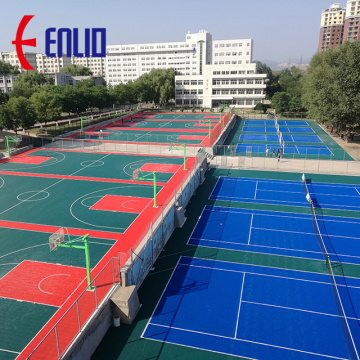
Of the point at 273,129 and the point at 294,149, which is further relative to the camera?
the point at 273,129

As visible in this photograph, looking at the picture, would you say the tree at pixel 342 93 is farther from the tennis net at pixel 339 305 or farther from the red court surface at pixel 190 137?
the tennis net at pixel 339 305

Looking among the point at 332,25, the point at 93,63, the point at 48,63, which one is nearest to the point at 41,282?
the point at 48,63

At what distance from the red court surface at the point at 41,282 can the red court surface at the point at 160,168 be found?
18609mm

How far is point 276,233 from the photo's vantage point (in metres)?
21.6

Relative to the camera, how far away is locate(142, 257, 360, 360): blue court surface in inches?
500

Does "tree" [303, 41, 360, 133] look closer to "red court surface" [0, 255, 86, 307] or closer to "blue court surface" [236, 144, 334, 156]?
"blue court surface" [236, 144, 334, 156]

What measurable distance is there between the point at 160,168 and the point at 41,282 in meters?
20.9

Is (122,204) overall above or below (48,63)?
below

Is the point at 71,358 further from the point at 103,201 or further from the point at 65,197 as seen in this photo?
the point at 65,197

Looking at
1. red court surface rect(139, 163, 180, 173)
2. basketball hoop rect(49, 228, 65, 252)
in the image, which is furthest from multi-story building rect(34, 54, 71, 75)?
basketball hoop rect(49, 228, 65, 252)

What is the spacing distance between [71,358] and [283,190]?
889 inches

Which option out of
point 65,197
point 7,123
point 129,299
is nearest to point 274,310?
point 129,299

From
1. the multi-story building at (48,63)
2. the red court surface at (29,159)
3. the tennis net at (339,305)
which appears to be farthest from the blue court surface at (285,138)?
the multi-story building at (48,63)

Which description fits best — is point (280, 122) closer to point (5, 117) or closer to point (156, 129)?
point (156, 129)
